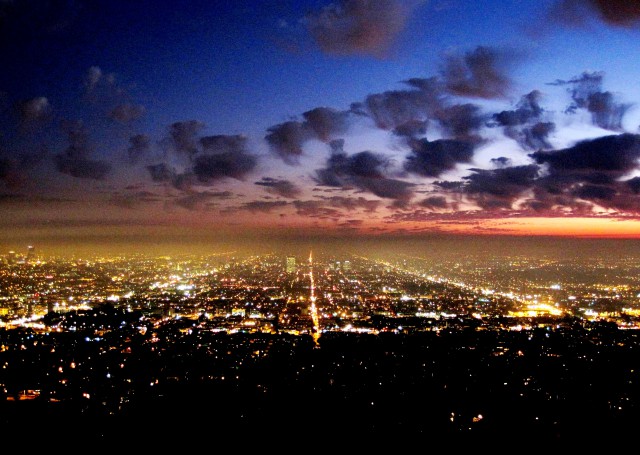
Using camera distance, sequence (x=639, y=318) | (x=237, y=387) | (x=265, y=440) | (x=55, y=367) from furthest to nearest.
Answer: (x=639, y=318)
(x=55, y=367)
(x=237, y=387)
(x=265, y=440)

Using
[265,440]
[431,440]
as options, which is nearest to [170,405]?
[265,440]

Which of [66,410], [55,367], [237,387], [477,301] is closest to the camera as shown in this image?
[66,410]

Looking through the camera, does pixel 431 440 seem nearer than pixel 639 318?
Yes

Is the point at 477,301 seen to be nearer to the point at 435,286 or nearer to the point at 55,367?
the point at 435,286

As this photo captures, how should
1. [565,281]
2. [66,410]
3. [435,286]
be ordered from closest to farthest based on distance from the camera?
1. [66,410]
2. [435,286]
3. [565,281]

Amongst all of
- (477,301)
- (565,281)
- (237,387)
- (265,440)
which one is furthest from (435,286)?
(265,440)

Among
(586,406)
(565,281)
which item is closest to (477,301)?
(565,281)

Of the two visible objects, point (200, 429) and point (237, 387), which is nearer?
point (200, 429)

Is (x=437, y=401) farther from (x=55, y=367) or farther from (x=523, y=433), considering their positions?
(x=55, y=367)

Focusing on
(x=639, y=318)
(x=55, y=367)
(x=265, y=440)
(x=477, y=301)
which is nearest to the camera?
(x=265, y=440)
